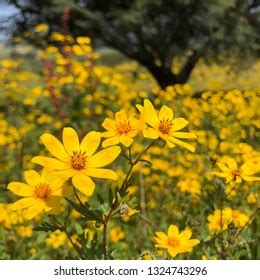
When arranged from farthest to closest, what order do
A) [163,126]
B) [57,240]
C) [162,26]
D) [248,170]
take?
[162,26] → [57,240] → [248,170] → [163,126]

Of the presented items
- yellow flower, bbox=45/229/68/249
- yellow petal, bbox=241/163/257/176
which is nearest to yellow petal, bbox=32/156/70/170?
yellow petal, bbox=241/163/257/176

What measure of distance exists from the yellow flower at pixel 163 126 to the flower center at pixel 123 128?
0.12ft

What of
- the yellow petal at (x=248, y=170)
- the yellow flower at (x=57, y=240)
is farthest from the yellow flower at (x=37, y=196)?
the yellow flower at (x=57, y=240)

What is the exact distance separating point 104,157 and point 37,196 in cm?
16

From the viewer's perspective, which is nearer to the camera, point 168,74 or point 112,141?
point 112,141

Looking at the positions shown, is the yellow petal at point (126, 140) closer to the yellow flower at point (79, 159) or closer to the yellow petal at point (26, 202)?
the yellow flower at point (79, 159)

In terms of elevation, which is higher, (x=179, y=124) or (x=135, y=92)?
(x=179, y=124)

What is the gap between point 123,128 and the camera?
3.32 feet

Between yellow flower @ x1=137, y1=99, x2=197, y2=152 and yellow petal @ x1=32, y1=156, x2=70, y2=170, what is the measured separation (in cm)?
16

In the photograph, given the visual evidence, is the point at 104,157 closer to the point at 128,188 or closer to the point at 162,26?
the point at 128,188

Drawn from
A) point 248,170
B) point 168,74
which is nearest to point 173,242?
point 248,170

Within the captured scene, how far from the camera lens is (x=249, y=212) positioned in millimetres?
2318
